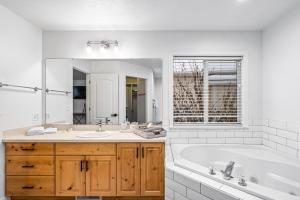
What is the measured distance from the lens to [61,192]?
92.9 inches

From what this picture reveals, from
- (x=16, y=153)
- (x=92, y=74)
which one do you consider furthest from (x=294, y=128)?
(x=16, y=153)

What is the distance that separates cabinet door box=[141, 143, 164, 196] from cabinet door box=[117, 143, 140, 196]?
2.8 inches

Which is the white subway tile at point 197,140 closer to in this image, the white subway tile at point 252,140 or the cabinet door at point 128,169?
the white subway tile at point 252,140

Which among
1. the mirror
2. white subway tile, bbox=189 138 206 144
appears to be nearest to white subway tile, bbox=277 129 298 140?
white subway tile, bbox=189 138 206 144

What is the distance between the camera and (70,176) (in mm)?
2365

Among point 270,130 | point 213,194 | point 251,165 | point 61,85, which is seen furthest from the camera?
point 61,85

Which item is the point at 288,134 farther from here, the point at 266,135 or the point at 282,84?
the point at 282,84

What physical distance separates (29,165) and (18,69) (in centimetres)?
118

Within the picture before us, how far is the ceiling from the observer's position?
212 centimetres

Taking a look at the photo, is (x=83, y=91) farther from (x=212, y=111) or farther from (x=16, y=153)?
(x=212, y=111)

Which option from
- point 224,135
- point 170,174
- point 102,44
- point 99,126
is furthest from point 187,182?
point 102,44

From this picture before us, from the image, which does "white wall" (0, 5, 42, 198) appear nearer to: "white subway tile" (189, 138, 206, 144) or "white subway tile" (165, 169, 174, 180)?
"white subway tile" (165, 169, 174, 180)

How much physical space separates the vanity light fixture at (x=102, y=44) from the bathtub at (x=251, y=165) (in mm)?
1684

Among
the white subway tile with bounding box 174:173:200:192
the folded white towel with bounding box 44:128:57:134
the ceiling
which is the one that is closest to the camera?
the white subway tile with bounding box 174:173:200:192
